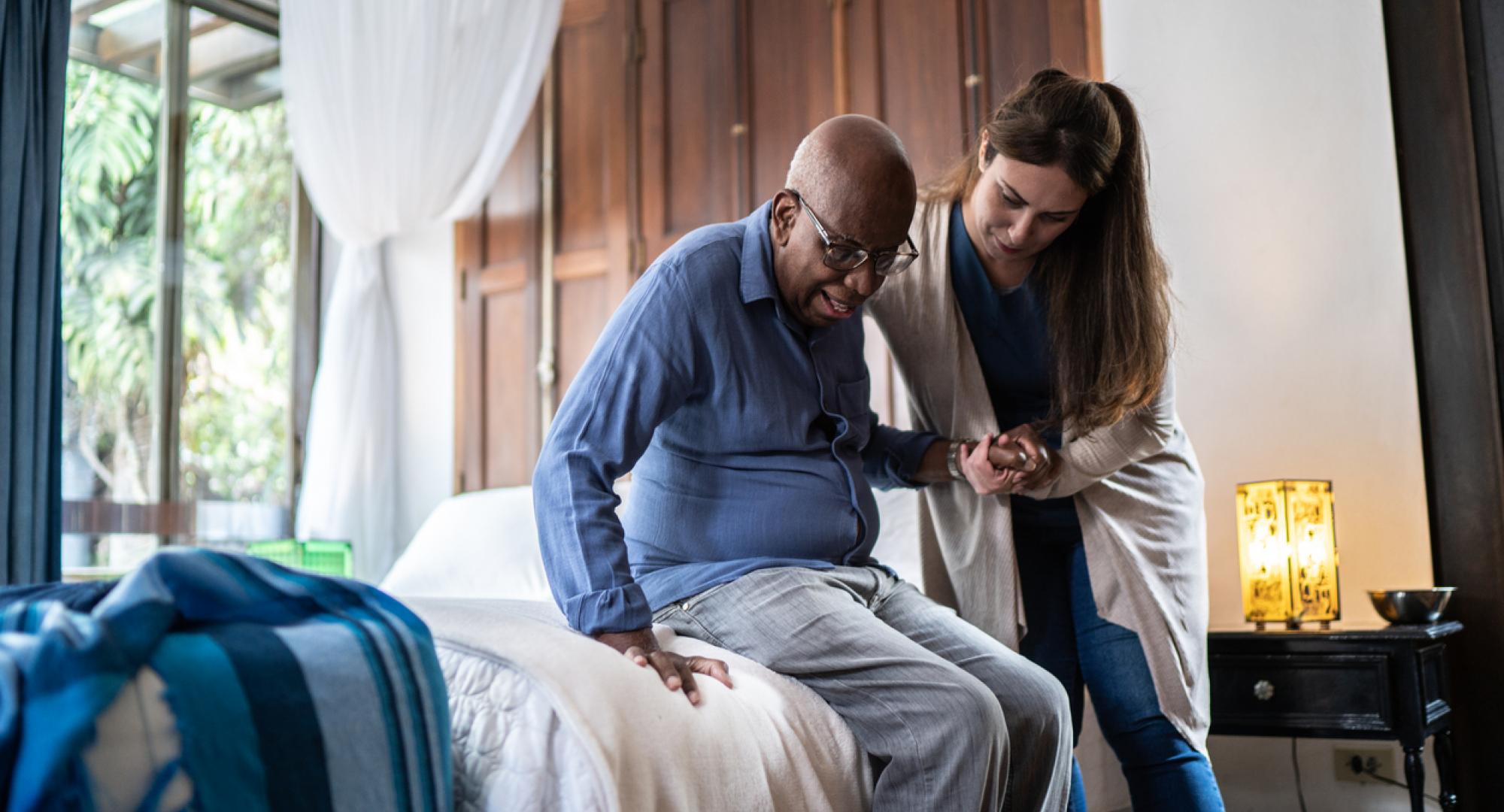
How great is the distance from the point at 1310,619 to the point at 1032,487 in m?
0.95

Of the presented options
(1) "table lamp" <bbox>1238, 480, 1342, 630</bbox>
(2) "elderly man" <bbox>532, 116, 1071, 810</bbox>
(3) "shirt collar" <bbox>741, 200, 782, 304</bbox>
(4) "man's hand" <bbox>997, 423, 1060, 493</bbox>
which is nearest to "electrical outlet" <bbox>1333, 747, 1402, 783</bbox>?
(1) "table lamp" <bbox>1238, 480, 1342, 630</bbox>

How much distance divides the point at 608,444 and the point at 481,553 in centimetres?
179

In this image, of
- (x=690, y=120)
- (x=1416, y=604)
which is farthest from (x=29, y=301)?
(x=1416, y=604)

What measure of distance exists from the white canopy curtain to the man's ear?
7.54 ft

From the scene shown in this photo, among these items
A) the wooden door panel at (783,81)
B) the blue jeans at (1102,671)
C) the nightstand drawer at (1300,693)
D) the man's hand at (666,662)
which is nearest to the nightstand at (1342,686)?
the nightstand drawer at (1300,693)

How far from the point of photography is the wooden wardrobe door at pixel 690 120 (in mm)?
3502

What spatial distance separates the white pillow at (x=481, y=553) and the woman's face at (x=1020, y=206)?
1005 mm

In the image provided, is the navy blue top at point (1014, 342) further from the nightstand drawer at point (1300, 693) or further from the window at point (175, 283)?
the window at point (175, 283)

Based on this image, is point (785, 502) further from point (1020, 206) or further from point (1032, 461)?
point (1020, 206)

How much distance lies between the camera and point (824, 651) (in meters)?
1.34

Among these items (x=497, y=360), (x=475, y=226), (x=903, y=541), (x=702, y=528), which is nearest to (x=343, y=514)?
(x=497, y=360)

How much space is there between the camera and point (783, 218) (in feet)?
5.06

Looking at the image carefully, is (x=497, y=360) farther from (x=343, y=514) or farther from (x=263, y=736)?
(x=263, y=736)

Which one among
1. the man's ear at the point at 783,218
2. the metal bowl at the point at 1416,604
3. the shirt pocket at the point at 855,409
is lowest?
the metal bowl at the point at 1416,604
